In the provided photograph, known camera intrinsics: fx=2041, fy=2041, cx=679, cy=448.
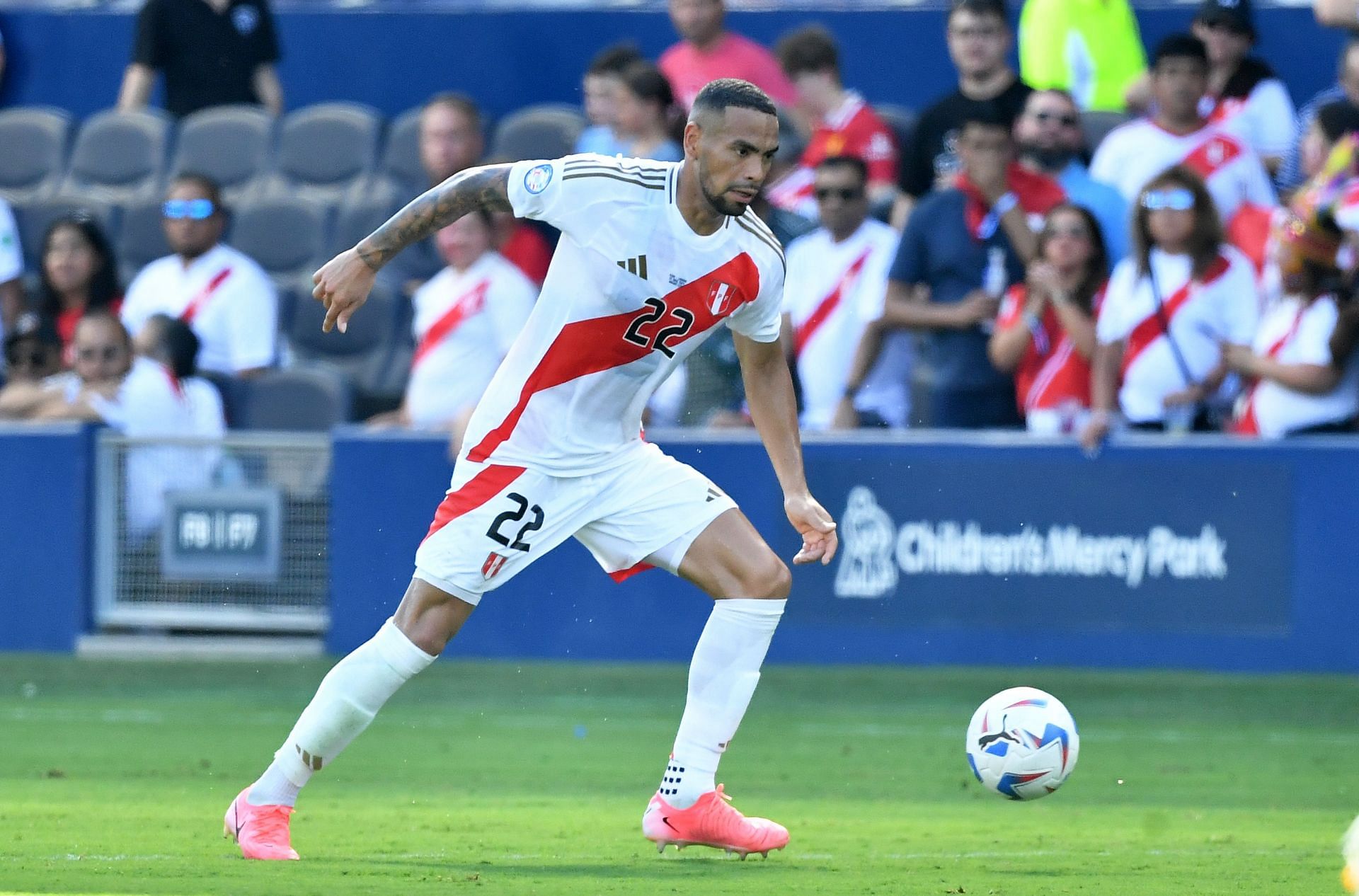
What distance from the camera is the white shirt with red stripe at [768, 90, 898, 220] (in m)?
11.9

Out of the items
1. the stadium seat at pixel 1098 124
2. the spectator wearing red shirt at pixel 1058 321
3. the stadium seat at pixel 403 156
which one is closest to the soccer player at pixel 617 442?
the spectator wearing red shirt at pixel 1058 321

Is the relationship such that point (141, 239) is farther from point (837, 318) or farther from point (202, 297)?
point (837, 318)

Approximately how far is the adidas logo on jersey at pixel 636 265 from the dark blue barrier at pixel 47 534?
6.54 meters

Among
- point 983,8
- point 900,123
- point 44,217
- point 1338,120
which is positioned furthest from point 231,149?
point 1338,120

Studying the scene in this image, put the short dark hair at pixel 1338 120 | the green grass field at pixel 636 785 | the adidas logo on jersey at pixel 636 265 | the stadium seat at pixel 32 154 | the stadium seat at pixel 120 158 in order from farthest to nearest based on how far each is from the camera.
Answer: the stadium seat at pixel 32 154, the stadium seat at pixel 120 158, the short dark hair at pixel 1338 120, the adidas logo on jersey at pixel 636 265, the green grass field at pixel 636 785

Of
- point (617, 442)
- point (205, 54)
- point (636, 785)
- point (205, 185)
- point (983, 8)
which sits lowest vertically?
point (636, 785)

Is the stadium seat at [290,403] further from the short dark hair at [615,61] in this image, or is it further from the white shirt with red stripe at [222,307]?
the short dark hair at [615,61]

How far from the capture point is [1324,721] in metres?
9.73

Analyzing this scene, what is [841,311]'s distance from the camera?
37.2 ft

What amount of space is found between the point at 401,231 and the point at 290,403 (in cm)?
637

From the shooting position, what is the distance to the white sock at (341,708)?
19.7 feet

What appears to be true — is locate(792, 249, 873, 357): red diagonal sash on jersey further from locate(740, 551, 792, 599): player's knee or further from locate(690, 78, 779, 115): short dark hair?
locate(690, 78, 779, 115): short dark hair

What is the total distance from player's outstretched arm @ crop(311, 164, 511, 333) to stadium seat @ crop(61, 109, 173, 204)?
8.75 m

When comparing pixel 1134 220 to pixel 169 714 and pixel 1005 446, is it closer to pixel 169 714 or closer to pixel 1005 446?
pixel 1005 446
